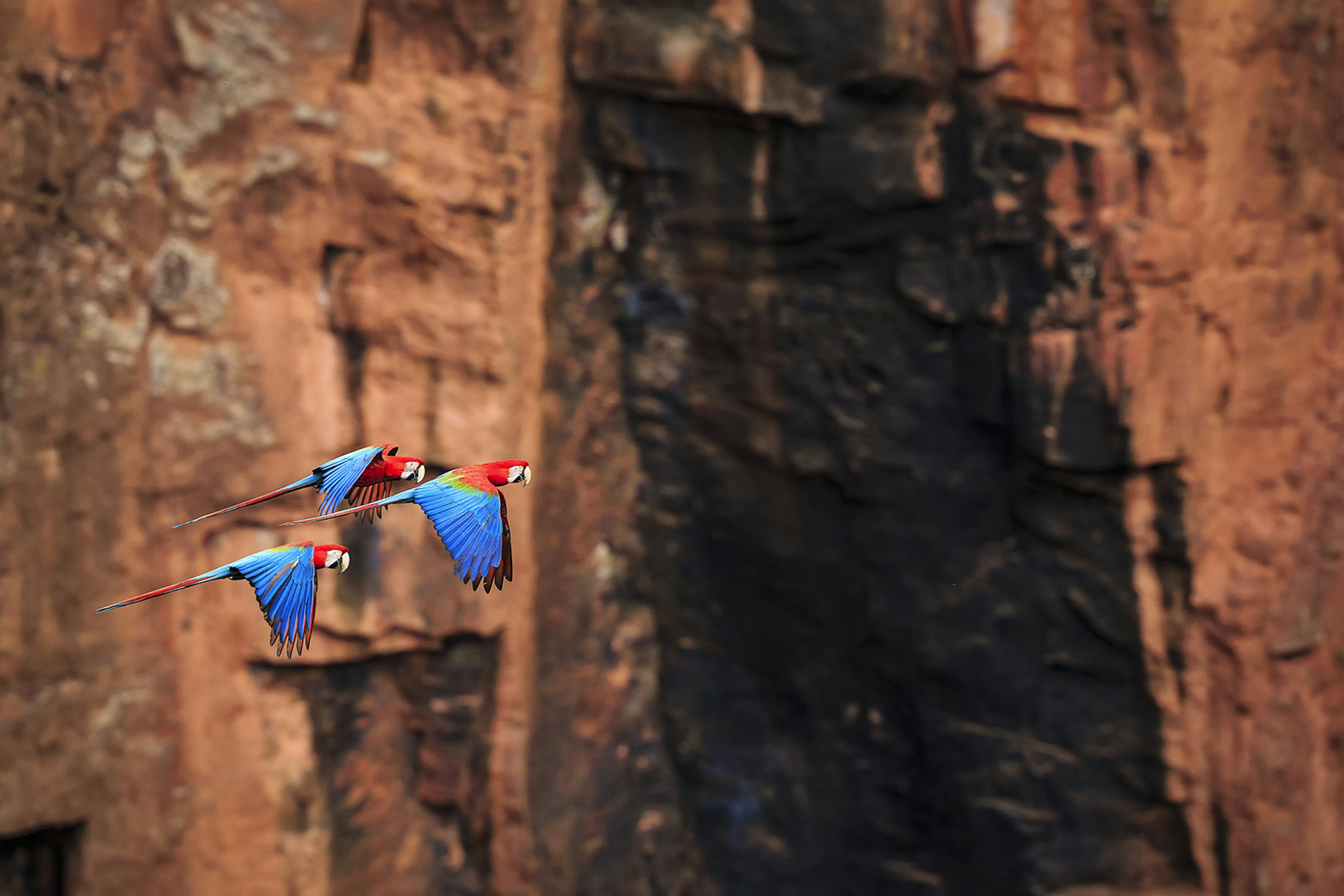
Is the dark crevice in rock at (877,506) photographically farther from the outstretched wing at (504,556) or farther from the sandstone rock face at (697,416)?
the outstretched wing at (504,556)

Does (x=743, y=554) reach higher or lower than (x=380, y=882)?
higher

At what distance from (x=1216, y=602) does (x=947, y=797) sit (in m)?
1.19

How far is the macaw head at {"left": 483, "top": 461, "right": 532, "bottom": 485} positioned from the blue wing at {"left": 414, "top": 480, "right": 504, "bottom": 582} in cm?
12

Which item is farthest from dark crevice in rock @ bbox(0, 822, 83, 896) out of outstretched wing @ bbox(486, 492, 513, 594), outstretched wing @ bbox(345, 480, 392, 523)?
outstretched wing @ bbox(486, 492, 513, 594)

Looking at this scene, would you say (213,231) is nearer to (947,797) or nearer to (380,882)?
(380,882)

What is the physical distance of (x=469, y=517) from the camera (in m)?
1.61

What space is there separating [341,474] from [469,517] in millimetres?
320

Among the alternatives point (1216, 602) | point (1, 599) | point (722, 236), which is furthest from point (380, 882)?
point (1216, 602)

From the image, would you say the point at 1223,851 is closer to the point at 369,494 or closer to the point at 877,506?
the point at 877,506

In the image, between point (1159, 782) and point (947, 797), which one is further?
point (947, 797)

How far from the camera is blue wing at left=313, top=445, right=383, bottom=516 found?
70.1 inches

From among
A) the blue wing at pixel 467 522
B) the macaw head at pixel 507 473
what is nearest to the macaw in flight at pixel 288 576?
the blue wing at pixel 467 522

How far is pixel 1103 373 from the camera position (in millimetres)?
3746

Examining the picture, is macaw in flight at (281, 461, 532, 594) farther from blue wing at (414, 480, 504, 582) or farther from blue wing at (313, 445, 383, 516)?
blue wing at (313, 445, 383, 516)
